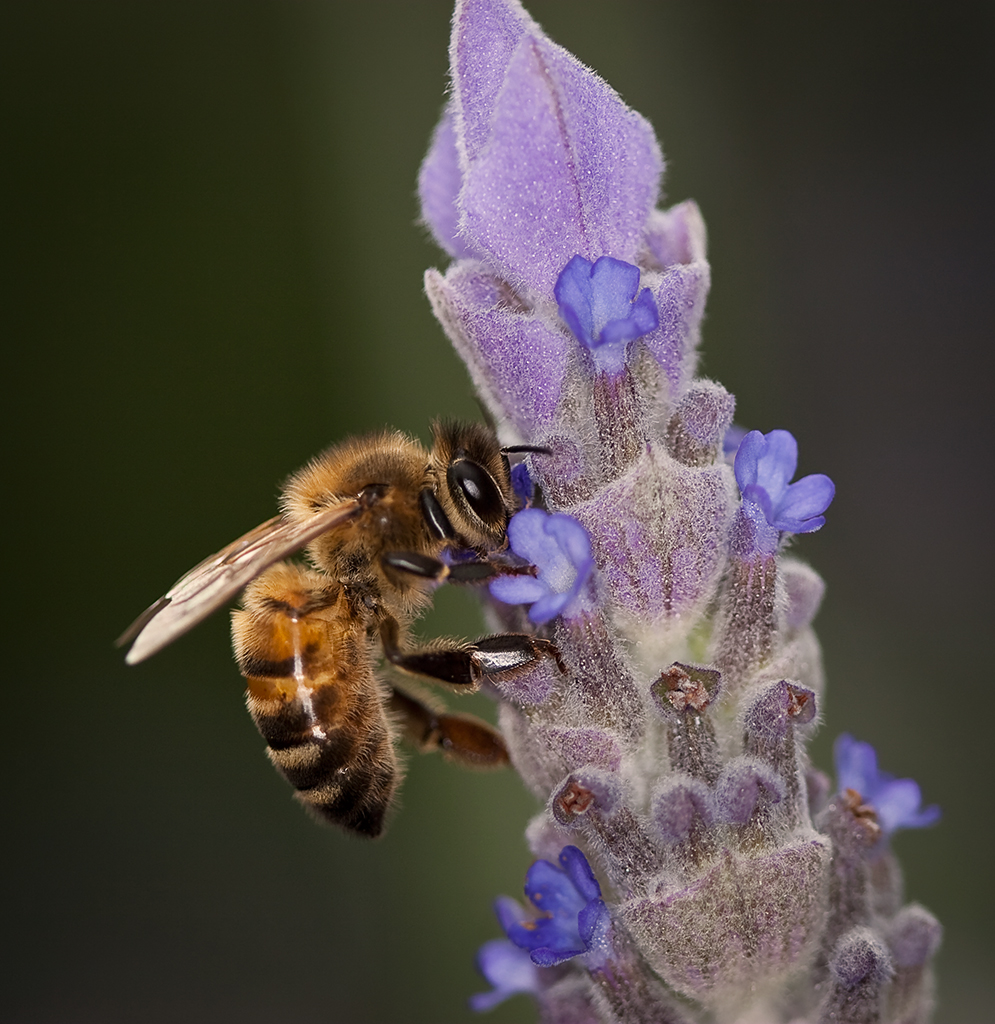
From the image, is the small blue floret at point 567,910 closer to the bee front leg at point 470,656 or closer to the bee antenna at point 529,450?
the bee front leg at point 470,656

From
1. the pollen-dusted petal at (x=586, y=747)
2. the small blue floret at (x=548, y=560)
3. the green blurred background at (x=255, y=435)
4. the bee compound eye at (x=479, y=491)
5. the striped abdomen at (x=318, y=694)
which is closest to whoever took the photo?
the small blue floret at (x=548, y=560)

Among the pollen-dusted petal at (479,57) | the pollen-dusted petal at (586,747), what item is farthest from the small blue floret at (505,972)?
the pollen-dusted petal at (479,57)

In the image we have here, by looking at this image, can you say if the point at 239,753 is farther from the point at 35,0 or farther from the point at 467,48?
the point at 467,48

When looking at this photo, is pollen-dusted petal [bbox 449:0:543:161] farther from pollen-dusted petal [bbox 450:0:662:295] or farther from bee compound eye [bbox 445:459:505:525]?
bee compound eye [bbox 445:459:505:525]

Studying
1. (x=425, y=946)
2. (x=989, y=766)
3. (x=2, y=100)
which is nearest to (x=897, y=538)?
(x=989, y=766)

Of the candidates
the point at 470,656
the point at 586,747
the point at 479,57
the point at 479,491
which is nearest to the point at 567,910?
the point at 586,747

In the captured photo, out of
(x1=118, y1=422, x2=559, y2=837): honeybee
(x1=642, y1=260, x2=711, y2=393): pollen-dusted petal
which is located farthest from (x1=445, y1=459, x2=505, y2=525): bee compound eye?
(x1=642, y1=260, x2=711, y2=393): pollen-dusted petal

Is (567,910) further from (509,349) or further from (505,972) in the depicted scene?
(509,349)
